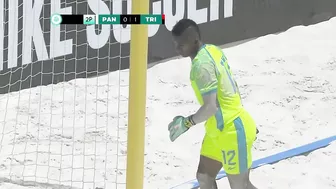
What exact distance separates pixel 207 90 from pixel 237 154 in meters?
0.45

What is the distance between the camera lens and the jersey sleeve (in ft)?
13.6

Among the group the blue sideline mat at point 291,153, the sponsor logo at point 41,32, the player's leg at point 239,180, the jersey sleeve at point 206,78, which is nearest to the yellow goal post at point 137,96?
the jersey sleeve at point 206,78

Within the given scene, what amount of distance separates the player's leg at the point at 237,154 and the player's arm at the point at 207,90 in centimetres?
24

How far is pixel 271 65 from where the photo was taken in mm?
8227

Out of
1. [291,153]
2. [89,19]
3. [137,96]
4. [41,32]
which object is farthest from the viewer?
[41,32]

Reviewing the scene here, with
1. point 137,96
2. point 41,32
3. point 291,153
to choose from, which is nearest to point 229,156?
point 137,96

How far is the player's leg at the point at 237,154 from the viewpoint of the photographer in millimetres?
4293

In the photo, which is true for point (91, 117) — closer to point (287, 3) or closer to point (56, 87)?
point (56, 87)

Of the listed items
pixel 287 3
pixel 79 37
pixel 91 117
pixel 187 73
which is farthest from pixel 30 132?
pixel 287 3

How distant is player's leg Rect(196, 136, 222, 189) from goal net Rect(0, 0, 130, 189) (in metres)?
1.74

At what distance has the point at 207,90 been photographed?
4133mm

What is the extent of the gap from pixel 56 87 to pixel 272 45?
2.68m

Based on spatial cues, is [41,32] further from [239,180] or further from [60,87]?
[239,180]

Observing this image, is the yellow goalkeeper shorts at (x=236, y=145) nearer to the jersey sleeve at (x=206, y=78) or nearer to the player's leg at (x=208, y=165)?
the player's leg at (x=208, y=165)
